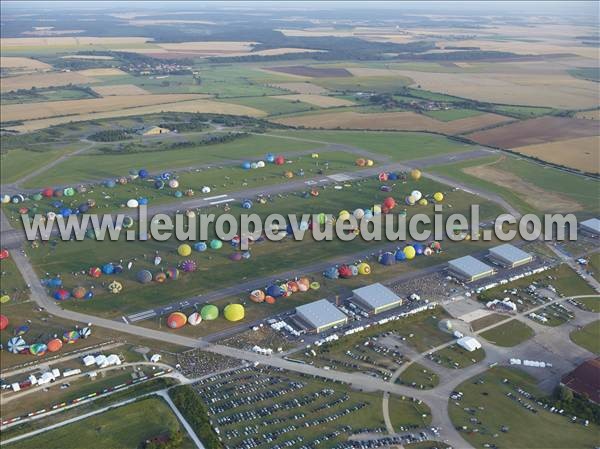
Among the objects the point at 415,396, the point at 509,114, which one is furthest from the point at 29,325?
the point at 509,114

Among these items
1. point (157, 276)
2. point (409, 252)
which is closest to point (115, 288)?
point (157, 276)

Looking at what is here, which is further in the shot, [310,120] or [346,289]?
[310,120]

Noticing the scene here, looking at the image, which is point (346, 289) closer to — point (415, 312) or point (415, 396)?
point (415, 312)

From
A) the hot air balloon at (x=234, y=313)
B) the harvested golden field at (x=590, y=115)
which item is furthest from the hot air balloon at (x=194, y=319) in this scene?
the harvested golden field at (x=590, y=115)

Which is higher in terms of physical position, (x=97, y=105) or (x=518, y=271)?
(x=97, y=105)

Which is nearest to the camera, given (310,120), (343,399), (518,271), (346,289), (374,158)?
(343,399)

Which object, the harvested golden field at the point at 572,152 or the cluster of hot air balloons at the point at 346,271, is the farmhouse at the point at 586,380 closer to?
the cluster of hot air balloons at the point at 346,271

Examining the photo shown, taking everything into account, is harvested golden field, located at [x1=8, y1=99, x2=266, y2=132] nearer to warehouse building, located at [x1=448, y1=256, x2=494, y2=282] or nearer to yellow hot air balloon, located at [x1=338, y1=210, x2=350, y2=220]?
yellow hot air balloon, located at [x1=338, y1=210, x2=350, y2=220]

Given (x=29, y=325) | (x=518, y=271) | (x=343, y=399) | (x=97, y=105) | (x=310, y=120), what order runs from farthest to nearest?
1. (x=97, y=105)
2. (x=310, y=120)
3. (x=518, y=271)
4. (x=29, y=325)
5. (x=343, y=399)
